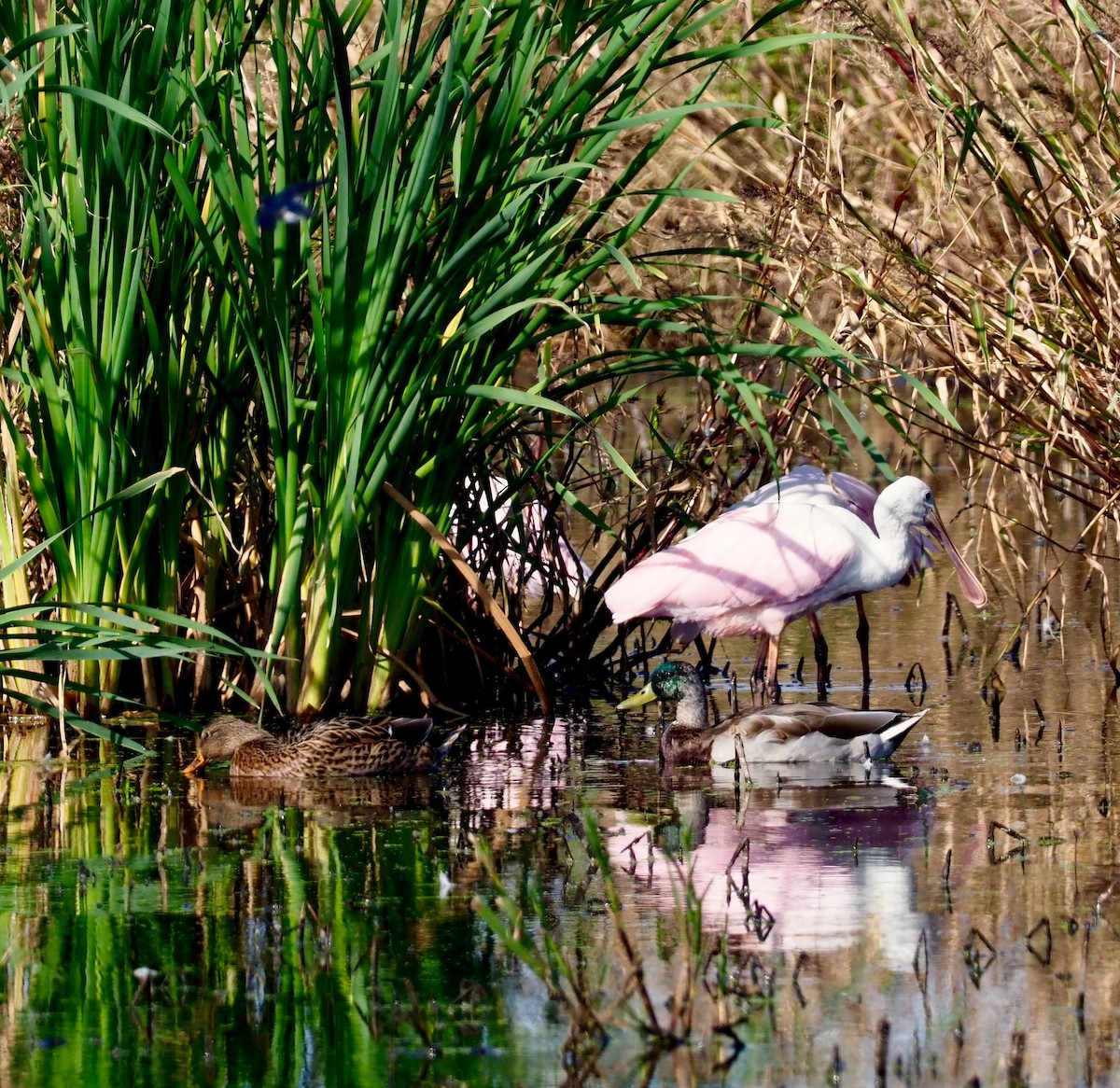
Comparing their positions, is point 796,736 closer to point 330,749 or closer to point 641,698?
point 641,698

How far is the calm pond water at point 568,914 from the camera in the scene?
11.8ft

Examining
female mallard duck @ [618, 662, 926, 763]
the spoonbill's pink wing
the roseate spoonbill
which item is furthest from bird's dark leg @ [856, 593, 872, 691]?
female mallard duck @ [618, 662, 926, 763]

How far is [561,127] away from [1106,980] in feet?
10.1

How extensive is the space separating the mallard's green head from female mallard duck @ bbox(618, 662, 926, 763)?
248mm

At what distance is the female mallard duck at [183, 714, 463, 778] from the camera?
6012mm

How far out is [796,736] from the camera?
6211 mm

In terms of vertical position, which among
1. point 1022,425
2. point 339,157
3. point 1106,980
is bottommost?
point 1106,980

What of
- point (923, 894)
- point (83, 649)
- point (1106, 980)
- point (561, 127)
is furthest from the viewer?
point (561, 127)

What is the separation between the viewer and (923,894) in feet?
14.9

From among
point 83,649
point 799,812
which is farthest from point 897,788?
point 83,649

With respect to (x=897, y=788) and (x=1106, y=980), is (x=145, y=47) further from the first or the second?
(x=1106, y=980)

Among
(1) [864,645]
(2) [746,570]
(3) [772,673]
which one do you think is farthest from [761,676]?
(2) [746,570]

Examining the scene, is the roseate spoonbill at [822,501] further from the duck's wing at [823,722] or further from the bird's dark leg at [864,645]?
the duck's wing at [823,722]

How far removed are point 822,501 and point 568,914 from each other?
3.62m
